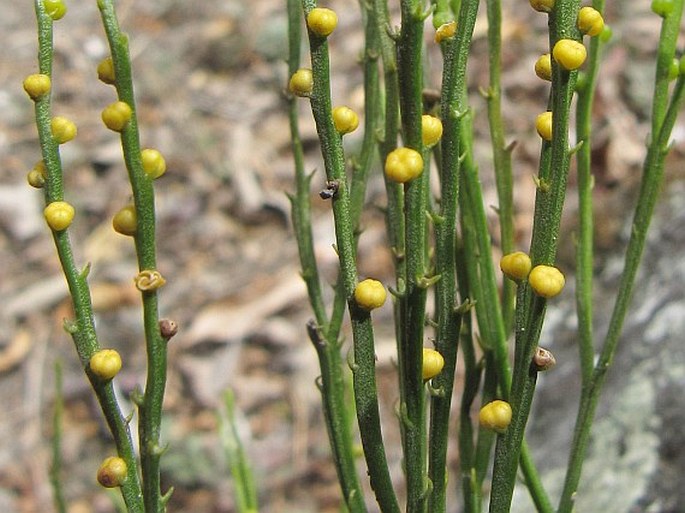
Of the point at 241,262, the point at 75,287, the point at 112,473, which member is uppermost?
the point at 241,262

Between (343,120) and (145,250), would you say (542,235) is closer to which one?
(343,120)

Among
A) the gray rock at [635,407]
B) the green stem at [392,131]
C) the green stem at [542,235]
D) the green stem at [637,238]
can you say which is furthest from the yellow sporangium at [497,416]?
the gray rock at [635,407]

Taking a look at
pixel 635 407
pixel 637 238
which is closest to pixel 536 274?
pixel 637 238

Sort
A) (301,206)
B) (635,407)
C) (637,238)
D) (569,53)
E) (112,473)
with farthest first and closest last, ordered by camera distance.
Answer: (635,407) → (301,206) → (637,238) → (112,473) → (569,53)

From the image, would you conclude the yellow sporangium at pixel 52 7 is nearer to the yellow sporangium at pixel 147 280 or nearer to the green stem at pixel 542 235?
the yellow sporangium at pixel 147 280

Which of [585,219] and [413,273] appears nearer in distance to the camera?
[413,273]

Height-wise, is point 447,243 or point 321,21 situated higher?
point 321,21

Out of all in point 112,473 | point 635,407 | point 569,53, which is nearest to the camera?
point 569,53

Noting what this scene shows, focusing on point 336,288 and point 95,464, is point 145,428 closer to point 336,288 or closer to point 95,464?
point 336,288
